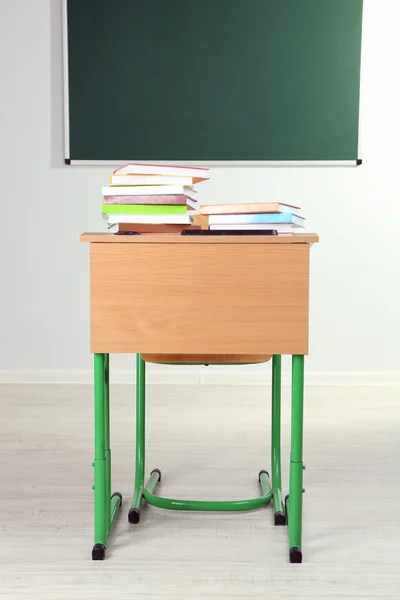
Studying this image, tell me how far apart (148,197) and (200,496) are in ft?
3.39

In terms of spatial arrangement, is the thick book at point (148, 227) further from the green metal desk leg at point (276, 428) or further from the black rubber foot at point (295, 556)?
the black rubber foot at point (295, 556)

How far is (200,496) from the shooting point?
99.6 inches

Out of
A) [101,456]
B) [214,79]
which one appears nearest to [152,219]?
[101,456]

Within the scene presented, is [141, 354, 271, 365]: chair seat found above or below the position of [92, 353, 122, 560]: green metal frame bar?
above

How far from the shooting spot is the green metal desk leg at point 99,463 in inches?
80.0

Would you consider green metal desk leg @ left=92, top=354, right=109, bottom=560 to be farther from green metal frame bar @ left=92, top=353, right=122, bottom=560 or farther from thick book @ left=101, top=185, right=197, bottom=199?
thick book @ left=101, top=185, right=197, bottom=199

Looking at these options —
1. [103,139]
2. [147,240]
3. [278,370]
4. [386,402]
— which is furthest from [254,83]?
[147,240]

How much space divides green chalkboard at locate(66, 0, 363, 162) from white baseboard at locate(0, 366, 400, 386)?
3.66ft

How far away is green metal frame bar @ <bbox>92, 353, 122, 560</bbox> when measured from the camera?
2.04m

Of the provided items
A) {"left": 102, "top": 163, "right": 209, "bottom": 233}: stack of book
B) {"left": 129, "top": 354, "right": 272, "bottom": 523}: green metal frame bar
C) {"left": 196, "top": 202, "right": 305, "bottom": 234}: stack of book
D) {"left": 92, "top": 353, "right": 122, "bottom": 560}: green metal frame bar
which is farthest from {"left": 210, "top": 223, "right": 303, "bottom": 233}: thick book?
{"left": 129, "top": 354, "right": 272, "bottom": 523}: green metal frame bar

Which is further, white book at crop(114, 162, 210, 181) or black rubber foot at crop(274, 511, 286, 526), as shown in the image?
black rubber foot at crop(274, 511, 286, 526)

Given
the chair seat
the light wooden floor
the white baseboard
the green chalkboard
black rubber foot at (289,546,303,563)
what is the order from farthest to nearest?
the white baseboard → the green chalkboard → the chair seat → black rubber foot at (289,546,303,563) → the light wooden floor

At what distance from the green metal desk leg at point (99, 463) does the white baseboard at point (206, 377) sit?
2164 mm

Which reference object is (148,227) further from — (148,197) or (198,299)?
(198,299)
